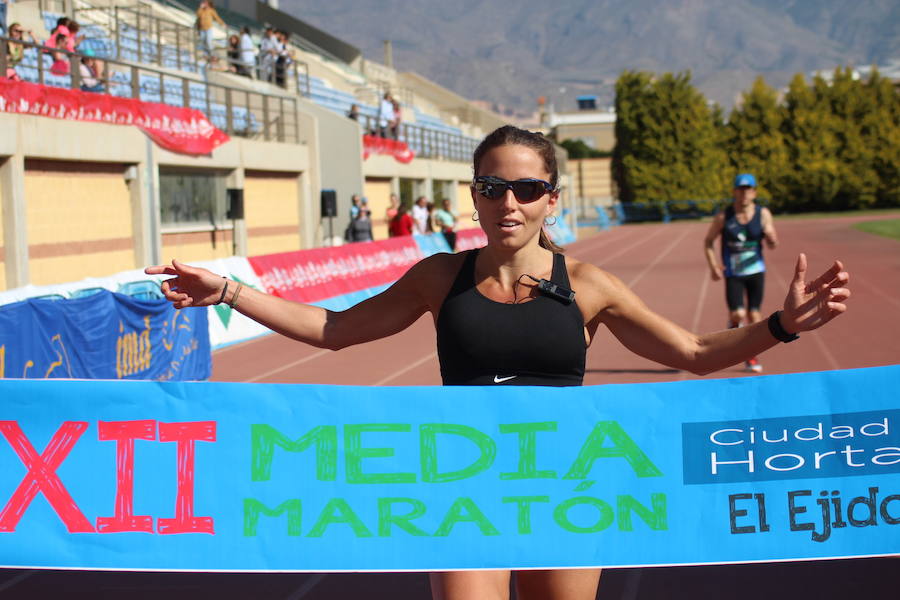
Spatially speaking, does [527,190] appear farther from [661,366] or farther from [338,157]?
[338,157]

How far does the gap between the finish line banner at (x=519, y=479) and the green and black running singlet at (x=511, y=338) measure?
6cm

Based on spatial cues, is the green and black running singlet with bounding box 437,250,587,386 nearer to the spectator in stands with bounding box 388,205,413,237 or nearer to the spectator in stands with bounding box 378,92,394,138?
the spectator in stands with bounding box 388,205,413,237

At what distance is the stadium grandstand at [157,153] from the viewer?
18031 mm

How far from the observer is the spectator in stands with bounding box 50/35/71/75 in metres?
19.0

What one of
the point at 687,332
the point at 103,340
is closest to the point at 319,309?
the point at 687,332

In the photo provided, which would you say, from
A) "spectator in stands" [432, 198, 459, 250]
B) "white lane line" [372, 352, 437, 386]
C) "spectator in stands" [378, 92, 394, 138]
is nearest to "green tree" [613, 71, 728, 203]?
"spectator in stands" [378, 92, 394, 138]

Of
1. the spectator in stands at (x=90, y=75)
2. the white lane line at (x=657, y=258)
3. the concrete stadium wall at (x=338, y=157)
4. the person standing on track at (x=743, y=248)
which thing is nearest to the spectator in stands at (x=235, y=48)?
the concrete stadium wall at (x=338, y=157)

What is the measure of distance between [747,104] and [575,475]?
222 ft

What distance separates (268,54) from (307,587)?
28175 mm

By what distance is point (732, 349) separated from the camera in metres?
3.41

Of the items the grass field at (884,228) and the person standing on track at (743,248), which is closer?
the person standing on track at (743,248)

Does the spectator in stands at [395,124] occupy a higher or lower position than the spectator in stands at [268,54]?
lower

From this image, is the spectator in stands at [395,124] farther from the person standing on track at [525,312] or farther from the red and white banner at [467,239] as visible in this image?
the person standing on track at [525,312]

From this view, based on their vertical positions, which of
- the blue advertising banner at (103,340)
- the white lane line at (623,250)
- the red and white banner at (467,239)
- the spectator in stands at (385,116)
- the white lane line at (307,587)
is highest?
the spectator in stands at (385,116)
